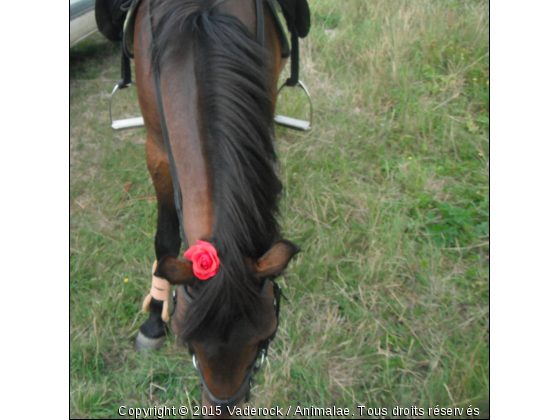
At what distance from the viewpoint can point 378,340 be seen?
7.64ft

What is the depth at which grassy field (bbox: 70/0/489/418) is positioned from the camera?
85.7 inches

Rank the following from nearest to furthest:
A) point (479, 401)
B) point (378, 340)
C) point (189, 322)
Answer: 1. point (189, 322)
2. point (479, 401)
3. point (378, 340)

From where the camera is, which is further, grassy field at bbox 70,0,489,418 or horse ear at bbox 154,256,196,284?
grassy field at bbox 70,0,489,418

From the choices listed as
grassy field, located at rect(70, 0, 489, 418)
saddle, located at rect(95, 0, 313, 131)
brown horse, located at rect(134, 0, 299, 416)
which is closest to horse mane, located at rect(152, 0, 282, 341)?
brown horse, located at rect(134, 0, 299, 416)

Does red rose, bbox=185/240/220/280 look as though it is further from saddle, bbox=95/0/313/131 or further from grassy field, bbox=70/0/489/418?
saddle, bbox=95/0/313/131

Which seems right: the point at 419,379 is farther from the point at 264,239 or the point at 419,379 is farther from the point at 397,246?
the point at 264,239

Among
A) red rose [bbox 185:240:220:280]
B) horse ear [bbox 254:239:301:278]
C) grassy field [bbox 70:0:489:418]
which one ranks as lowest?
grassy field [bbox 70:0:489:418]

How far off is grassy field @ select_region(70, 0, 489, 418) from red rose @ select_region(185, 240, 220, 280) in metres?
1.14

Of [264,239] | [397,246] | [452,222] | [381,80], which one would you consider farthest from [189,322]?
[381,80]

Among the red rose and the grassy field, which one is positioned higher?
the red rose

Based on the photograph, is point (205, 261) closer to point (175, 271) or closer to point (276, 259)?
point (175, 271)

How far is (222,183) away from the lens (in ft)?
4.36

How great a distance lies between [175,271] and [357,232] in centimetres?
186

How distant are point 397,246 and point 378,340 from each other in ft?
2.31
